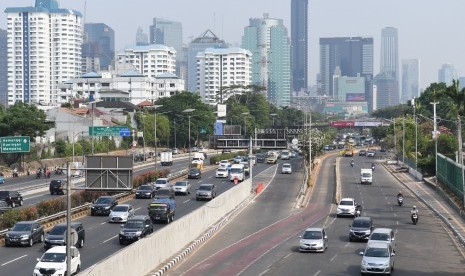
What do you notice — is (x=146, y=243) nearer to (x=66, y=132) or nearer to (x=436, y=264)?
(x=436, y=264)

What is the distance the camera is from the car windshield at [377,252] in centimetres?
3984

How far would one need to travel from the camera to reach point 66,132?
136 metres

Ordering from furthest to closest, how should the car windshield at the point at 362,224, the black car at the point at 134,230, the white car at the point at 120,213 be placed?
the white car at the point at 120,213 < the car windshield at the point at 362,224 < the black car at the point at 134,230

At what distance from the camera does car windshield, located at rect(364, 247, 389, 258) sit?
131ft

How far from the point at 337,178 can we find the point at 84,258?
6176 centimetres

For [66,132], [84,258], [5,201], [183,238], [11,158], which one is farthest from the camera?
[66,132]

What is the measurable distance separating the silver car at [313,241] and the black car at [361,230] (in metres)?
4.24

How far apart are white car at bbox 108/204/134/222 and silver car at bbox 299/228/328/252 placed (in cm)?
1505

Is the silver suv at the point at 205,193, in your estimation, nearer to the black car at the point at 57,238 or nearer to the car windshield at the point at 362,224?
the car windshield at the point at 362,224

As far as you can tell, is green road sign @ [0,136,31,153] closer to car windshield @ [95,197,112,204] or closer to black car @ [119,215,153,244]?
car windshield @ [95,197,112,204]

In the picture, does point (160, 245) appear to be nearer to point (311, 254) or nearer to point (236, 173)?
point (311, 254)

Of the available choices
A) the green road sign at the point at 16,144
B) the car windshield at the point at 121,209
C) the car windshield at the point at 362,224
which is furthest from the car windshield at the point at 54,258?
the green road sign at the point at 16,144

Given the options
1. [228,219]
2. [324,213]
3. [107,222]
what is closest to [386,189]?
[324,213]

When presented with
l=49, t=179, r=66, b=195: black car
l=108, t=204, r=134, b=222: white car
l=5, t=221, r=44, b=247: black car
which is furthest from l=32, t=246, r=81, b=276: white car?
l=49, t=179, r=66, b=195: black car
